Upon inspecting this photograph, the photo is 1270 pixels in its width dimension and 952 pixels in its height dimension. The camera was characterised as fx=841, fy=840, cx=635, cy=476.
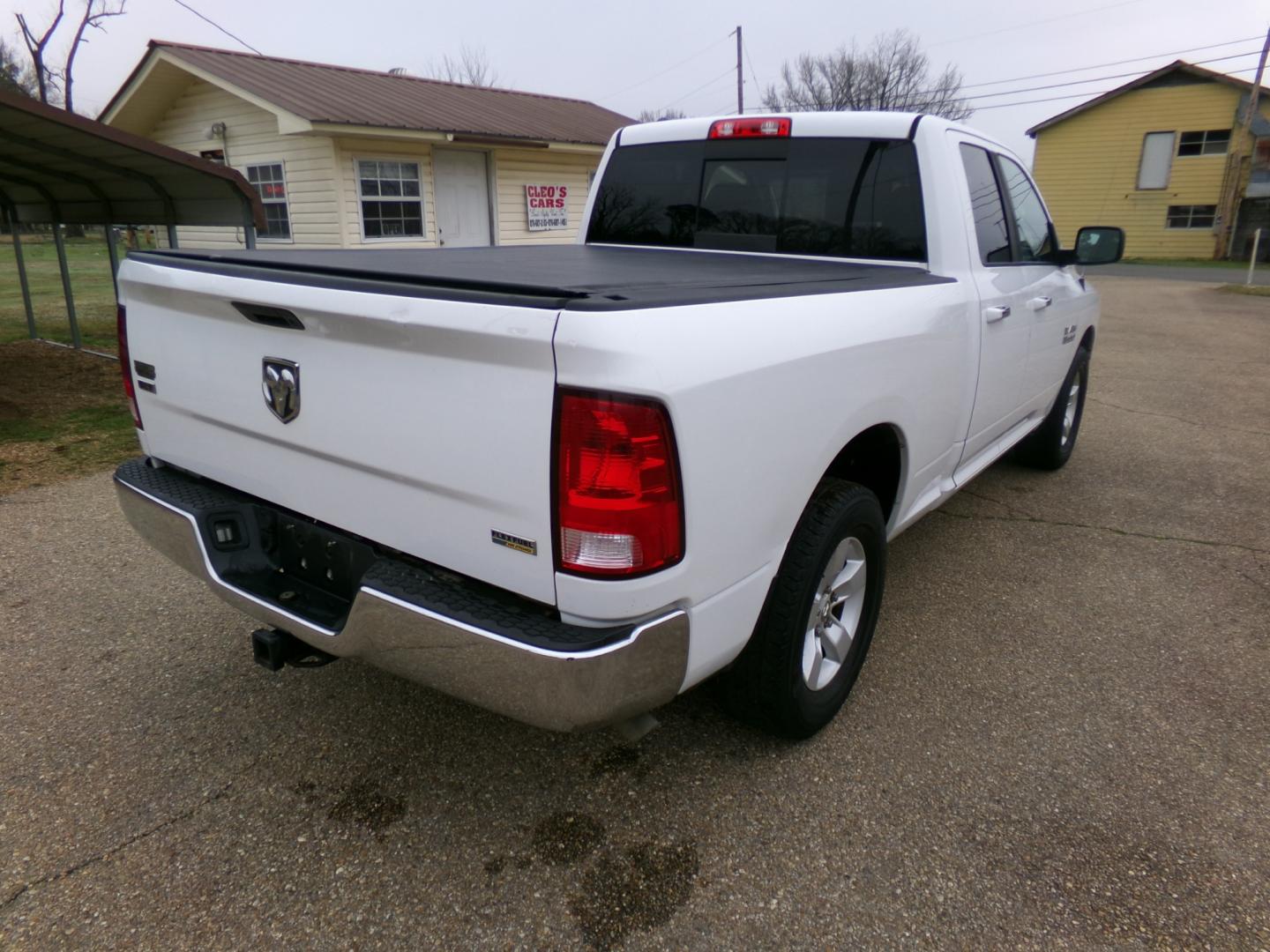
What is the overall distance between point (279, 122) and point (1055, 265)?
11.9 meters

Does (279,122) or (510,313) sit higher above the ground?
(279,122)

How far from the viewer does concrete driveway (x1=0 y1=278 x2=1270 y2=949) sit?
206 centimetres

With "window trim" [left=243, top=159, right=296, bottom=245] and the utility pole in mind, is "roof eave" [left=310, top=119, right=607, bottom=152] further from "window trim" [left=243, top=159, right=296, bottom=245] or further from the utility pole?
the utility pole

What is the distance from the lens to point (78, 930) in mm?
1999

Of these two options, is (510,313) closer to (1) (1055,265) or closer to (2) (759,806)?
(2) (759,806)

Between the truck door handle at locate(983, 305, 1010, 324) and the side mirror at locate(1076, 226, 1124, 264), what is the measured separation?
1.33m

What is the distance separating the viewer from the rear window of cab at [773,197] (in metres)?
3.26

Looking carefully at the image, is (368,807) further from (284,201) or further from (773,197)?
(284,201)

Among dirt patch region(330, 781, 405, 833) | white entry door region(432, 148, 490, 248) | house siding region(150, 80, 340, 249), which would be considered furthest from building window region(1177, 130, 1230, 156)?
dirt patch region(330, 781, 405, 833)

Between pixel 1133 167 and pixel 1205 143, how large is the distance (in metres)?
2.31

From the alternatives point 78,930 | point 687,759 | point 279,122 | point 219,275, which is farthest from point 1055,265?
point 279,122

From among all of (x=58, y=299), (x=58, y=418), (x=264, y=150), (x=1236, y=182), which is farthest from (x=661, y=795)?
(x=1236, y=182)

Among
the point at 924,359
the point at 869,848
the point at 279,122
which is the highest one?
the point at 279,122

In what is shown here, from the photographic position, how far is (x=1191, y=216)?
31.2m
